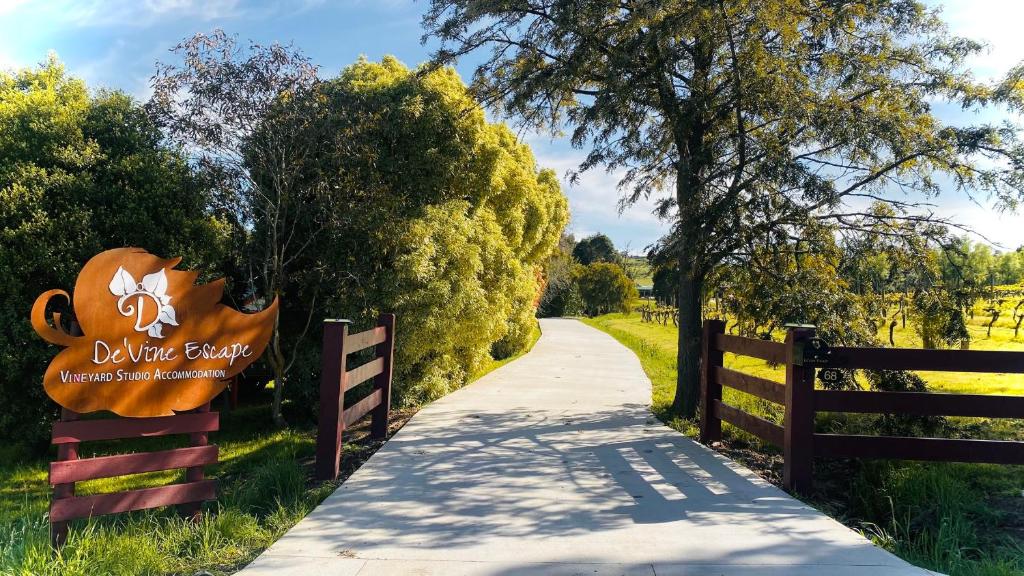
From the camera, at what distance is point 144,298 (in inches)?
179

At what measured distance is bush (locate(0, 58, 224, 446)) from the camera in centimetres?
689

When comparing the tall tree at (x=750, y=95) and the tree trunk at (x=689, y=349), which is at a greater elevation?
the tall tree at (x=750, y=95)

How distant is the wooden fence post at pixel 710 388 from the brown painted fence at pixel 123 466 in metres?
4.77

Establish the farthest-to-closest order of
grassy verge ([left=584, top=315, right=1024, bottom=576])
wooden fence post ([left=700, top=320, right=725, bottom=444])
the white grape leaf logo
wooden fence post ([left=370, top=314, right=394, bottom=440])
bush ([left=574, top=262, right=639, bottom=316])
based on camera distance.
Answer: bush ([left=574, top=262, right=639, bottom=316])
wooden fence post ([left=370, top=314, right=394, bottom=440])
wooden fence post ([left=700, top=320, right=725, bottom=444])
the white grape leaf logo
grassy verge ([left=584, top=315, right=1024, bottom=576])

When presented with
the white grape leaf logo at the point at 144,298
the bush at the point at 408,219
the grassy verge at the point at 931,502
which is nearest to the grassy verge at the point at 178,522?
the white grape leaf logo at the point at 144,298

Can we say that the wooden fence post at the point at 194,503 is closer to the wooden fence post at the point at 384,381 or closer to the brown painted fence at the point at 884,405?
the wooden fence post at the point at 384,381

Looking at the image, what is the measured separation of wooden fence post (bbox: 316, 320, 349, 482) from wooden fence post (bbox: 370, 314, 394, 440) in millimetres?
1654

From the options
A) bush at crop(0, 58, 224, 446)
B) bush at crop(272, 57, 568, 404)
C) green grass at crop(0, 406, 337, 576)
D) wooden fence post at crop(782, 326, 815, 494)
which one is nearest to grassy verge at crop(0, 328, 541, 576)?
green grass at crop(0, 406, 337, 576)

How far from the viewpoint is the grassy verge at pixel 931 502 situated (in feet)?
12.7

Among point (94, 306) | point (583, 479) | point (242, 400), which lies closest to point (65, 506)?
point (94, 306)

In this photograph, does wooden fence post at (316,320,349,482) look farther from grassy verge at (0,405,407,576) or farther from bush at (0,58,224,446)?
bush at (0,58,224,446)

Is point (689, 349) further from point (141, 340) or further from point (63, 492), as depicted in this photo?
point (63, 492)

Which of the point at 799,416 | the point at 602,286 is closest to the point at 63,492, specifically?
the point at 799,416

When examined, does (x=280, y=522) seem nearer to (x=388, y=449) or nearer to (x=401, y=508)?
(x=401, y=508)
